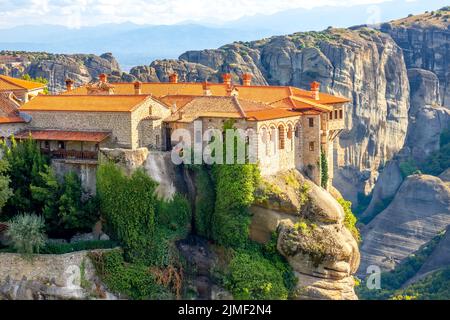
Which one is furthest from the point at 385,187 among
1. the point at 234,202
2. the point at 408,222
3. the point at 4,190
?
the point at 4,190

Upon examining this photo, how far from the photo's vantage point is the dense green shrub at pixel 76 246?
4247 cm

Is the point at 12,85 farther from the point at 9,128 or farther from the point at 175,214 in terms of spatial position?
the point at 175,214

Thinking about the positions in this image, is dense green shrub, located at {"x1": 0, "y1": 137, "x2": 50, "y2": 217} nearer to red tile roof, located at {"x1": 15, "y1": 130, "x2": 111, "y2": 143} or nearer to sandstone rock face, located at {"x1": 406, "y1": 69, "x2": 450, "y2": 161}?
red tile roof, located at {"x1": 15, "y1": 130, "x2": 111, "y2": 143}

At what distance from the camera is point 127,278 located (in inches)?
1622

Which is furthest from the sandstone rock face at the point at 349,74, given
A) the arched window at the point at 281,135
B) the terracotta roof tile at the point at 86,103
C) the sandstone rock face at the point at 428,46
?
the arched window at the point at 281,135

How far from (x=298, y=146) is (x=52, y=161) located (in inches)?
505

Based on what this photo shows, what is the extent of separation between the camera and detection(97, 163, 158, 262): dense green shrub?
42188mm

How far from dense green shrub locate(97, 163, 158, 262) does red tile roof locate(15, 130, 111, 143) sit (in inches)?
86.2

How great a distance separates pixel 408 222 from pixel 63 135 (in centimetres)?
4652

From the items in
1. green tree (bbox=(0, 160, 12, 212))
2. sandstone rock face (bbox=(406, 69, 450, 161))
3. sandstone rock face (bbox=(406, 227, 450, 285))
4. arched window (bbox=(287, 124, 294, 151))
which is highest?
arched window (bbox=(287, 124, 294, 151))

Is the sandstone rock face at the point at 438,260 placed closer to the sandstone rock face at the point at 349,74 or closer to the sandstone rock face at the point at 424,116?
the sandstone rock face at the point at 349,74

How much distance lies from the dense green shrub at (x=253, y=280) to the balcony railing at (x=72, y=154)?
9038mm

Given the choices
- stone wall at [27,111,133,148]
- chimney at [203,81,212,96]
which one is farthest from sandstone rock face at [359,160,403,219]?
stone wall at [27,111,133,148]
